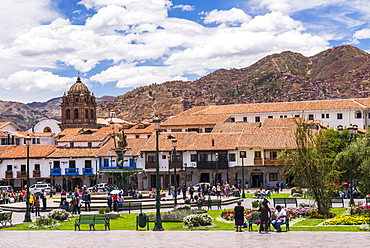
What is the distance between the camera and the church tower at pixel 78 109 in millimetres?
123438

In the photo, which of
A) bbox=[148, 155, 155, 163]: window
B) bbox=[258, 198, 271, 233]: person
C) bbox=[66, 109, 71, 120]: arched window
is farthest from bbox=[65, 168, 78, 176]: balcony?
bbox=[66, 109, 71, 120]: arched window

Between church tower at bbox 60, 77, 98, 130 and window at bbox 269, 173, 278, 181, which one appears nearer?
window at bbox 269, 173, 278, 181

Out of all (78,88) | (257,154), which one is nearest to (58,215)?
(257,154)

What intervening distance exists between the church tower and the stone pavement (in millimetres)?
103274

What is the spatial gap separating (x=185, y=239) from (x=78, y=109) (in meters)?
109

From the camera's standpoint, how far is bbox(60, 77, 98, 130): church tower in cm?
12344

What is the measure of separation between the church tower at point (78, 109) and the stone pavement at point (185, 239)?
103 metres

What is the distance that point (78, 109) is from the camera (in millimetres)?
124562

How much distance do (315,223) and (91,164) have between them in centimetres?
4556

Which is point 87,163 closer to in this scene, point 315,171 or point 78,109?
point 315,171

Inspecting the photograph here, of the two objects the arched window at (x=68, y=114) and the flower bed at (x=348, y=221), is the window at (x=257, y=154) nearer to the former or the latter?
the flower bed at (x=348, y=221)

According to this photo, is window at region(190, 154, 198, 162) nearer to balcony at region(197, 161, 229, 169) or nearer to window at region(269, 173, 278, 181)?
balcony at region(197, 161, 229, 169)

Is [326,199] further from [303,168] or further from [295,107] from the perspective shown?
[295,107]

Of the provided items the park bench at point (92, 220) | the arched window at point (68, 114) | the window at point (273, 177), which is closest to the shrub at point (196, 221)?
the park bench at point (92, 220)
